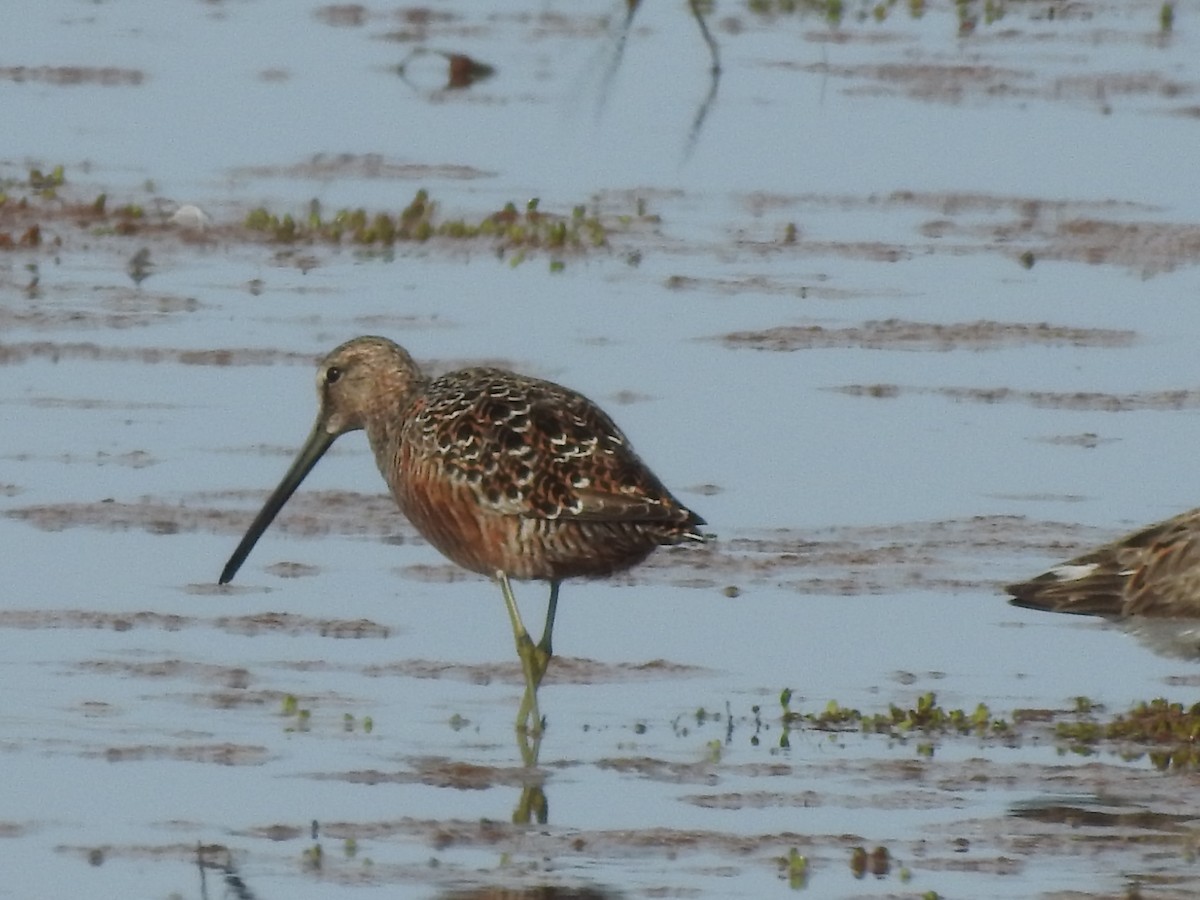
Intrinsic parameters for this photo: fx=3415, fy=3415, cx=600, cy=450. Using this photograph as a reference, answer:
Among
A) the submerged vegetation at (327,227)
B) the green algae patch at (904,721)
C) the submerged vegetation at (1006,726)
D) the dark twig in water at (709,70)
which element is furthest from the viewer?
the dark twig in water at (709,70)

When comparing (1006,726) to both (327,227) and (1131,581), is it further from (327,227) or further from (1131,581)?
(327,227)

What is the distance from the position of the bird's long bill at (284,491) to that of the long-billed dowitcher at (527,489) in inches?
29.7

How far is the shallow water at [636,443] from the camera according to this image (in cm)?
1025

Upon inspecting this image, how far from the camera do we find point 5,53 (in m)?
27.2

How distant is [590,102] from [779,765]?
1565 centimetres

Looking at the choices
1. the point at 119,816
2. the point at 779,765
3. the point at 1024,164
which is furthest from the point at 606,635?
the point at 1024,164

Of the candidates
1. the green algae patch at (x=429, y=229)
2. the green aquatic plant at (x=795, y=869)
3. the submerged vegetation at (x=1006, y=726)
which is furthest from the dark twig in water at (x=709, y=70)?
the green aquatic plant at (x=795, y=869)

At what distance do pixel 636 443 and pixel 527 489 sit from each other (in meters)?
4.20

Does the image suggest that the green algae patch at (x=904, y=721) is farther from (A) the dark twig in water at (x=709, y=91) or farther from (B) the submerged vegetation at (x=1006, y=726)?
(A) the dark twig in water at (x=709, y=91)

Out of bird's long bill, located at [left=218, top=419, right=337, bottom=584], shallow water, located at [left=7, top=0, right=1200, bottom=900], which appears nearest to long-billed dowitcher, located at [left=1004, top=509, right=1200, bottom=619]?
shallow water, located at [left=7, top=0, right=1200, bottom=900]

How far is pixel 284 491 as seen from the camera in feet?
43.3

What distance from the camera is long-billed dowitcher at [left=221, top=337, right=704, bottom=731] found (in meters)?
11.6

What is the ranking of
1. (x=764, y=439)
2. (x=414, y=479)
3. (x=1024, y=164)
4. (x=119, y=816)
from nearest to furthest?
(x=119, y=816), (x=414, y=479), (x=764, y=439), (x=1024, y=164)

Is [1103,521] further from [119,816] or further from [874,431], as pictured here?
[119,816]
